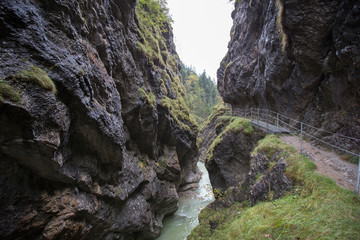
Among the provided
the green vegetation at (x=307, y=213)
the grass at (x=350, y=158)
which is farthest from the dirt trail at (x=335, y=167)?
the green vegetation at (x=307, y=213)

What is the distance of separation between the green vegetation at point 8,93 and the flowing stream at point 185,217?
453 inches

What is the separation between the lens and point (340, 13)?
20.1 feet

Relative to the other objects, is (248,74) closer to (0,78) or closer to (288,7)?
(288,7)

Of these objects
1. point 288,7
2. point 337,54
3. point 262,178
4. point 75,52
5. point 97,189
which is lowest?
point 97,189

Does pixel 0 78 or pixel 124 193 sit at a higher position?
pixel 0 78

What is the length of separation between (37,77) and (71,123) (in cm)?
189

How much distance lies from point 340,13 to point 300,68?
2.76 m

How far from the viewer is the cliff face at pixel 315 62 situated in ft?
19.5

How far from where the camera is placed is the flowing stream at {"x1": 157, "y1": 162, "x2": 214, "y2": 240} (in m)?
11.2

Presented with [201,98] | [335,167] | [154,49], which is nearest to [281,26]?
[335,167]

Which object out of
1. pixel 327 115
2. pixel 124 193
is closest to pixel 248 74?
pixel 327 115

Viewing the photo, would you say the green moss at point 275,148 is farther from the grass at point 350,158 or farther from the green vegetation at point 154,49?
the green vegetation at point 154,49

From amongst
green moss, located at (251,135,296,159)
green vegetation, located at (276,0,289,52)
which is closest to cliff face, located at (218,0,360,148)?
green vegetation, located at (276,0,289,52)

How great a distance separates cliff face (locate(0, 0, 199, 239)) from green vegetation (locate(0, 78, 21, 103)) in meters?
0.02
